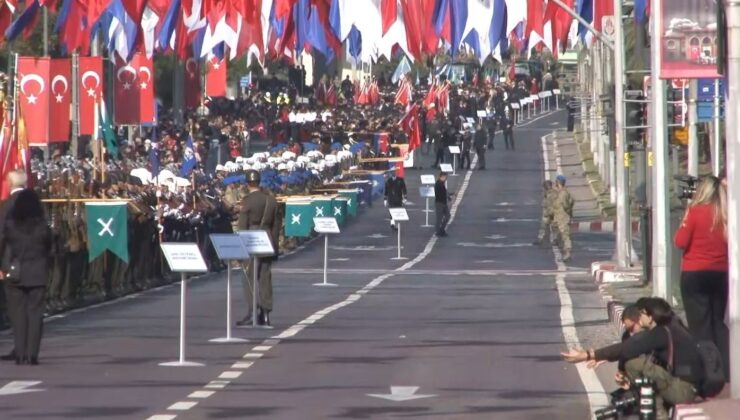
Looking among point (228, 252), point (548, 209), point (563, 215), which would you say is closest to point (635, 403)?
point (228, 252)

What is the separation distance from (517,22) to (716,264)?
5.12m

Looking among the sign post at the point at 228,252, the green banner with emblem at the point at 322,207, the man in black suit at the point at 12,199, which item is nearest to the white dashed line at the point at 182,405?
the man in black suit at the point at 12,199

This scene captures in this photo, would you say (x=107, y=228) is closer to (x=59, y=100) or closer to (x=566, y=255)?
(x=59, y=100)

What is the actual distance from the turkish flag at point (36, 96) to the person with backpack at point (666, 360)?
84.9 feet

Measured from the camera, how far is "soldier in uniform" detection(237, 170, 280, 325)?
25.8 meters

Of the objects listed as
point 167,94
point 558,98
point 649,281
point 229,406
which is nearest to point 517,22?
point 229,406

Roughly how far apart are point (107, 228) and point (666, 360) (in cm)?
1745

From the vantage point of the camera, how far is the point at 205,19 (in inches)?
870

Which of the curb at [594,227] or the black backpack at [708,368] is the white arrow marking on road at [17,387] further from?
the curb at [594,227]

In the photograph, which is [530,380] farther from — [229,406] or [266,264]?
[266,264]

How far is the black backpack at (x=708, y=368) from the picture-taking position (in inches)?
577

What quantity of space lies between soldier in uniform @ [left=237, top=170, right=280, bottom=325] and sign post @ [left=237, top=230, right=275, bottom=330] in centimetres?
24

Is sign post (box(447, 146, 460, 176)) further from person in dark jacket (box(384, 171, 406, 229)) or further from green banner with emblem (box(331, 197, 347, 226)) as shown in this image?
green banner with emblem (box(331, 197, 347, 226))

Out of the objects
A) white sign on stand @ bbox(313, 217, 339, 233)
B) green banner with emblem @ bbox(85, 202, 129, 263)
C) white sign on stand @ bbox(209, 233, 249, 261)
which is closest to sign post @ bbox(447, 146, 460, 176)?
white sign on stand @ bbox(313, 217, 339, 233)
